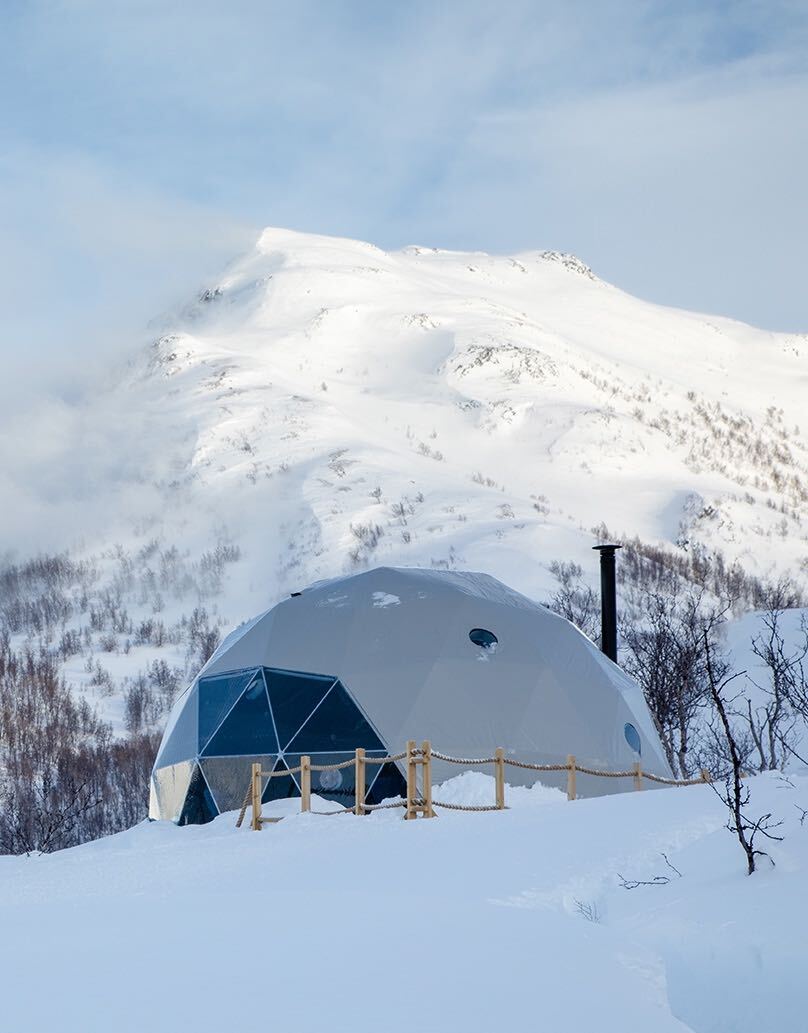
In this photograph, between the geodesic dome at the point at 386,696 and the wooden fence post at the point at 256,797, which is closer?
the wooden fence post at the point at 256,797

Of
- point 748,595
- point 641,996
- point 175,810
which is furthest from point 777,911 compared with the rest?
point 748,595

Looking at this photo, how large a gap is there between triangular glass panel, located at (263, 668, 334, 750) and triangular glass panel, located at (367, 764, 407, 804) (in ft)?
5.57

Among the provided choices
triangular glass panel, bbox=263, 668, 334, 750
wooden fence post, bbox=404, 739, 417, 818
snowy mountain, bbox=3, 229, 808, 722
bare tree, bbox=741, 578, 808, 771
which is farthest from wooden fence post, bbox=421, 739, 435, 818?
snowy mountain, bbox=3, 229, 808, 722

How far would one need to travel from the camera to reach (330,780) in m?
19.9

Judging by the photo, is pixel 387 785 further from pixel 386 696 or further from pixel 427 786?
pixel 427 786

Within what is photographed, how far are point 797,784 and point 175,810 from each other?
1191cm

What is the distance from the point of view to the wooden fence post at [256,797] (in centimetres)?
1884

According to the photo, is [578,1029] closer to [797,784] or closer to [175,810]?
[797,784]

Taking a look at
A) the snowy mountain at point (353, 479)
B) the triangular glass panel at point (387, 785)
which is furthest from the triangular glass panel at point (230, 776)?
the snowy mountain at point (353, 479)

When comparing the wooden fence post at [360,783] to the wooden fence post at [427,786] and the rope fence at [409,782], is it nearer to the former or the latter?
the rope fence at [409,782]

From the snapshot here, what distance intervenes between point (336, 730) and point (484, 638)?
341cm

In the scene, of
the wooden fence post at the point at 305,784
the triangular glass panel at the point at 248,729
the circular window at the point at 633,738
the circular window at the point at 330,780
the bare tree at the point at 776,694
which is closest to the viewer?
the wooden fence post at the point at 305,784

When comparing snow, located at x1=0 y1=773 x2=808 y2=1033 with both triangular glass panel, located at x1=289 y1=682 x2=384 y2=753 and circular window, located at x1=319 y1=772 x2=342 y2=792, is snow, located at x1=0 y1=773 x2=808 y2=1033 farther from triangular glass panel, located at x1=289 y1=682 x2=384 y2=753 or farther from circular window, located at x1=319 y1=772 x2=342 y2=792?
triangular glass panel, located at x1=289 y1=682 x2=384 y2=753

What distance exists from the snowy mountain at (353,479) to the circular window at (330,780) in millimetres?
78094
